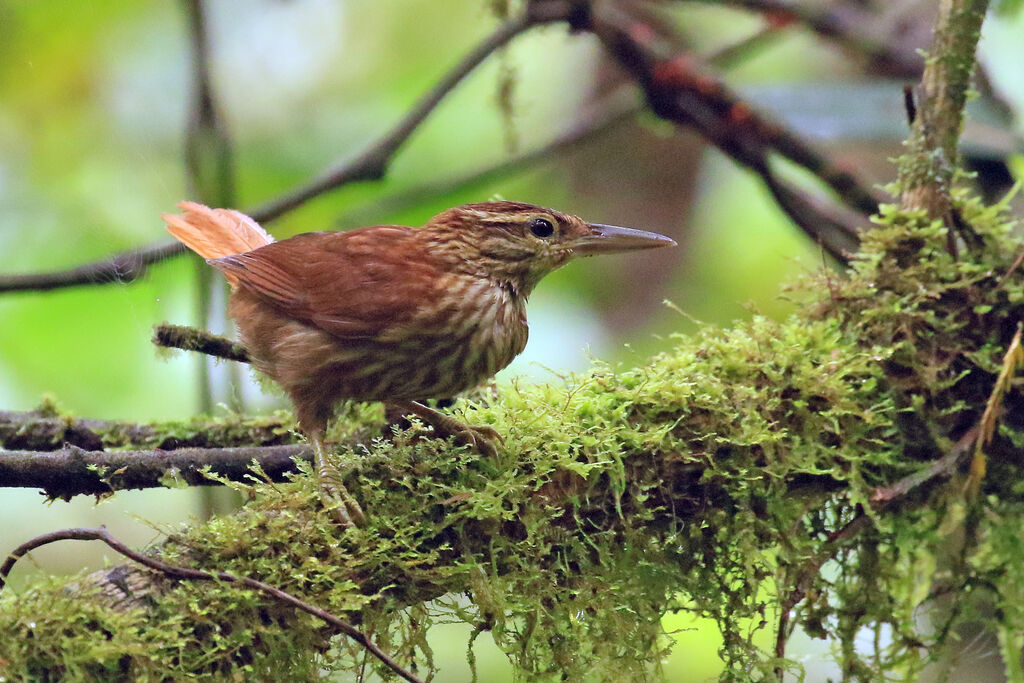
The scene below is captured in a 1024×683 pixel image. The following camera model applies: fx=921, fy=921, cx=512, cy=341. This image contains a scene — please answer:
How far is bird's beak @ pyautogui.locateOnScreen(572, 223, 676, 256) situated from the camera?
263cm

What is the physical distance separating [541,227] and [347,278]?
0.60m

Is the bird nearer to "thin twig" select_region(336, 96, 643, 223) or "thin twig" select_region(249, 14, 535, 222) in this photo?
"thin twig" select_region(249, 14, 535, 222)

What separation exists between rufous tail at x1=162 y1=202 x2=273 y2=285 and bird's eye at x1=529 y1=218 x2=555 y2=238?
0.86m

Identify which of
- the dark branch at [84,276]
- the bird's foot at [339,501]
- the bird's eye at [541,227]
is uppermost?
the dark branch at [84,276]

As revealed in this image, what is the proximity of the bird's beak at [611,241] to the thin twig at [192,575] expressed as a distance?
4.63ft

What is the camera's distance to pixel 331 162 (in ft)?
16.9

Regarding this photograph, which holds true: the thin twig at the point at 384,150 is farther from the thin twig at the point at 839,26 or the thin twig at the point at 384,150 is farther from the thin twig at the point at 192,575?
the thin twig at the point at 192,575

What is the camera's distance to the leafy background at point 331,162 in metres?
4.11

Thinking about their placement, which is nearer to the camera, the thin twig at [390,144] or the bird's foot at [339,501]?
the bird's foot at [339,501]

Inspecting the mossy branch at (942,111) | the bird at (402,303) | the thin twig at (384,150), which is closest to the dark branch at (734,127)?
the thin twig at (384,150)

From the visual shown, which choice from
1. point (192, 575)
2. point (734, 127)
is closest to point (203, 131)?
point (734, 127)

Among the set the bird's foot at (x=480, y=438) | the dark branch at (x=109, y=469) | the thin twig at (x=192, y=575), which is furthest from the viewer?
the bird's foot at (x=480, y=438)

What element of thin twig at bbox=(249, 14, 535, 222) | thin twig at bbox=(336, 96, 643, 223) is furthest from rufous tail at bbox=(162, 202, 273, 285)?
thin twig at bbox=(336, 96, 643, 223)

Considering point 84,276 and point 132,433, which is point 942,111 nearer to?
point 132,433
